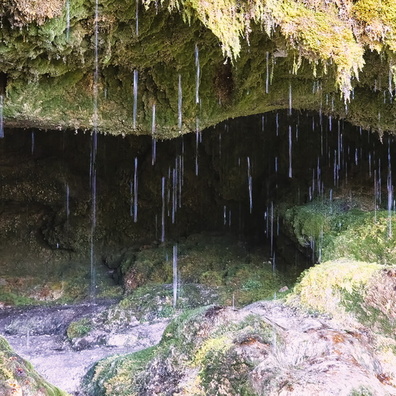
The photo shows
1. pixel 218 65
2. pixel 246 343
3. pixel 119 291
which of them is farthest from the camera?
pixel 119 291

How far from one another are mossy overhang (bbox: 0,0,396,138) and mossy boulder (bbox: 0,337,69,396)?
2.63 m

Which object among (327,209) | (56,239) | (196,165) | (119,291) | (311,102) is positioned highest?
(311,102)

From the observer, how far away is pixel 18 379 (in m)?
2.40

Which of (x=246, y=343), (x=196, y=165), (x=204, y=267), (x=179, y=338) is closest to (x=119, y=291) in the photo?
(x=204, y=267)

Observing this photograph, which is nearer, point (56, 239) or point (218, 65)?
point (218, 65)

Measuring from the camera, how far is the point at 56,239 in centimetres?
1111

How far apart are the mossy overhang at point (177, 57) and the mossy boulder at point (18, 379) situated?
263 cm

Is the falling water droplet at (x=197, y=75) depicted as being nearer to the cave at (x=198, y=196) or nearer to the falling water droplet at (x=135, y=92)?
the cave at (x=198, y=196)

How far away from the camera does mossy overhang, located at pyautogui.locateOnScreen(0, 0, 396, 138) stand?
3.96 m

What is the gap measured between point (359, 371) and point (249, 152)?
912 cm

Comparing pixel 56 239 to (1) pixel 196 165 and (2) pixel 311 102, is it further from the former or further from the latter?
(2) pixel 311 102

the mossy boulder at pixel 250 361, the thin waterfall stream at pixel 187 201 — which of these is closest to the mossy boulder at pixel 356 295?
the mossy boulder at pixel 250 361

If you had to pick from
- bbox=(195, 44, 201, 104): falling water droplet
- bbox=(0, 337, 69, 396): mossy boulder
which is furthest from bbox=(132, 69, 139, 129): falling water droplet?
bbox=(0, 337, 69, 396): mossy boulder

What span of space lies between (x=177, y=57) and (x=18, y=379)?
381 cm
